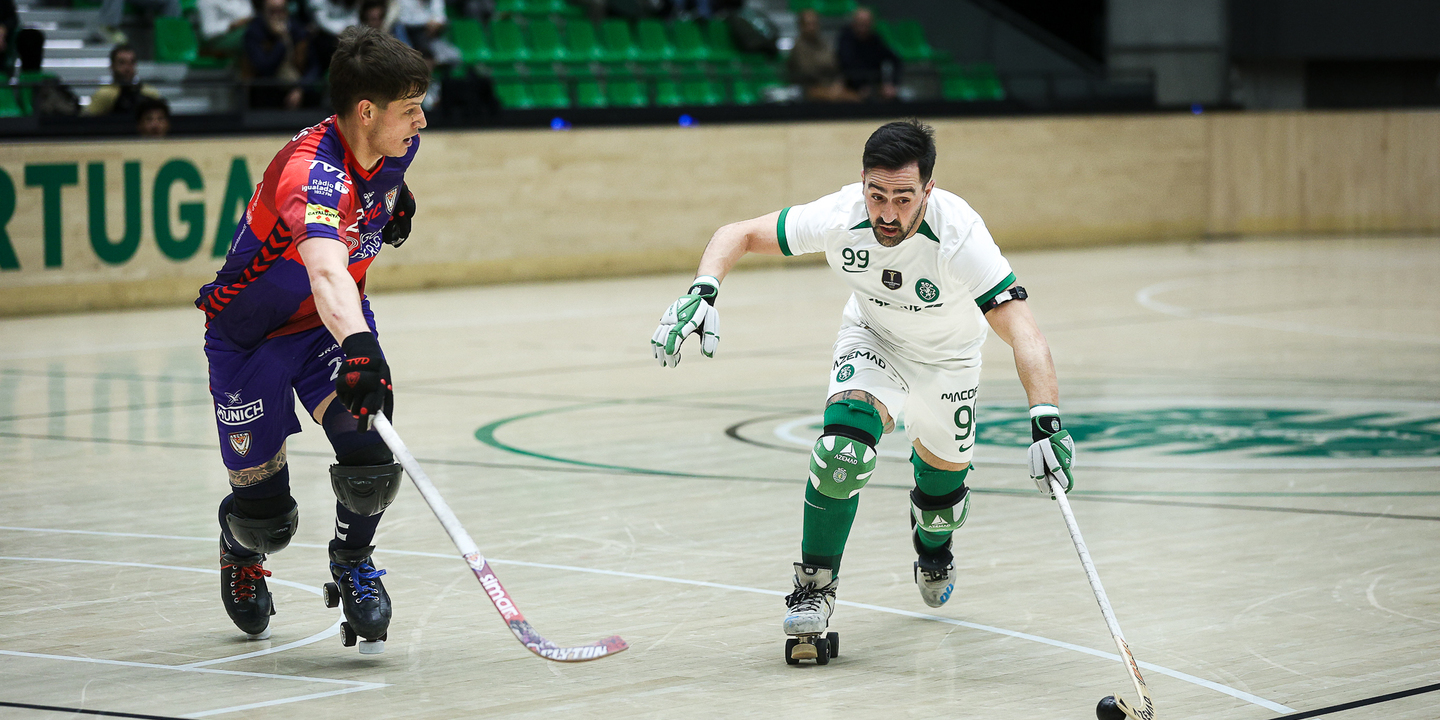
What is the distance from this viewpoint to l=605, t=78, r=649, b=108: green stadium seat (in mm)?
22047

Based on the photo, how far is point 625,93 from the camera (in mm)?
22188

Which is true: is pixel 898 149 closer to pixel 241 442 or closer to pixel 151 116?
pixel 241 442

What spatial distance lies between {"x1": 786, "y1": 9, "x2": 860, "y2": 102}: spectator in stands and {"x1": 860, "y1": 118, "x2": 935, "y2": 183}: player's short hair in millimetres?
17490

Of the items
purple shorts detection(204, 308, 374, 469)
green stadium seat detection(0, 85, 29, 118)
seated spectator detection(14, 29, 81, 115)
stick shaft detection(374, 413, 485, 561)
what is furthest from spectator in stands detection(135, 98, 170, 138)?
stick shaft detection(374, 413, 485, 561)

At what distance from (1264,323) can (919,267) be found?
35.7 ft

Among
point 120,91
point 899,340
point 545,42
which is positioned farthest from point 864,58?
point 899,340

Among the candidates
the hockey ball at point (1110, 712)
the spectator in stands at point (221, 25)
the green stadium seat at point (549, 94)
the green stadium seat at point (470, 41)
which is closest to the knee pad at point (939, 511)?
the hockey ball at point (1110, 712)

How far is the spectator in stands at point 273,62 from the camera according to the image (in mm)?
18125

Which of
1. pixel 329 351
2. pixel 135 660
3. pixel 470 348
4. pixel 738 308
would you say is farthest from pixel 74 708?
pixel 738 308

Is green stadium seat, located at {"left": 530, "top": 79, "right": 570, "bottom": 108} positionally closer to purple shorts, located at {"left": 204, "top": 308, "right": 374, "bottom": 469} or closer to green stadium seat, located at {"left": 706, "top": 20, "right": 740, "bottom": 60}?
green stadium seat, located at {"left": 706, "top": 20, "right": 740, "bottom": 60}

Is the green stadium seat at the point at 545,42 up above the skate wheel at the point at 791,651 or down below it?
above

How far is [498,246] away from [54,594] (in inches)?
557

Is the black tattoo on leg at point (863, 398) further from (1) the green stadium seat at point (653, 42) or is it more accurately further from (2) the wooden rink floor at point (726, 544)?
(1) the green stadium seat at point (653, 42)

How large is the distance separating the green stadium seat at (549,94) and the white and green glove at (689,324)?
1633cm
